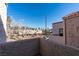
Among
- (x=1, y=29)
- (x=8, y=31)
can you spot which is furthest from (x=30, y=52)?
(x=8, y=31)

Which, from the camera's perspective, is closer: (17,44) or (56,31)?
(17,44)

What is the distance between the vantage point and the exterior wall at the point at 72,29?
6559 millimetres

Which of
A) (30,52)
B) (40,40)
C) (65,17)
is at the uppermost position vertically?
(65,17)

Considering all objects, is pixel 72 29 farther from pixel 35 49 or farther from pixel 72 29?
pixel 35 49

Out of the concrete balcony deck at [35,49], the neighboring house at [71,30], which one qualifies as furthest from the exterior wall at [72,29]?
the concrete balcony deck at [35,49]

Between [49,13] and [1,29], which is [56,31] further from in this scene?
[1,29]

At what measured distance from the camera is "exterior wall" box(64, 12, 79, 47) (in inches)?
258

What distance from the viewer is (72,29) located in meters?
6.88

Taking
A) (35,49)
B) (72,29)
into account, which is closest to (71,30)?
(72,29)

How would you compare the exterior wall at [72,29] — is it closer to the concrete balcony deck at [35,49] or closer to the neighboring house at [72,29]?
the neighboring house at [72,29]

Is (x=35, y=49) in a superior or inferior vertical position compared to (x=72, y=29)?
inferior

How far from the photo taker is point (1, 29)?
757 centimetres

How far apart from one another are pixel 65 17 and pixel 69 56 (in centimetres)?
449

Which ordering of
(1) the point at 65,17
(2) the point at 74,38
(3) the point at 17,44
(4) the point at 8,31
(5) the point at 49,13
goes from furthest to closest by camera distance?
1. (4) the point at 8,31
2. (5) the point at 49,13
3. (1) the point at 65,17
4. (2) the point at 74,38
5. (3) the point at 17,44
